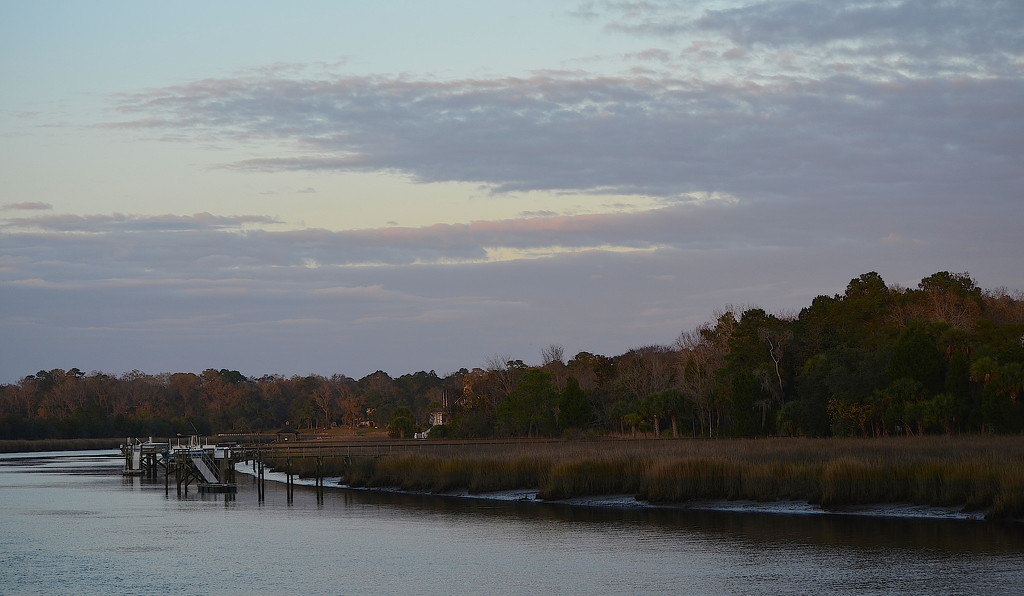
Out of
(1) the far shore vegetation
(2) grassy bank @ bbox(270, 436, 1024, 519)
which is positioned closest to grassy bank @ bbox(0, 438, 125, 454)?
(1) the far shore vegetation

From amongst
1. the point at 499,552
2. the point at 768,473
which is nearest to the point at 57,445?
the point at 768,473

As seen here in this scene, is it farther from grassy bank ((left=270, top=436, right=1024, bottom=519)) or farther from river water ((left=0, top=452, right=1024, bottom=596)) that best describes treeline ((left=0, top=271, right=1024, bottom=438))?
river water ((left=0, top=452, right=1024, bottom=596))

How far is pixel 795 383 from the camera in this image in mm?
71438

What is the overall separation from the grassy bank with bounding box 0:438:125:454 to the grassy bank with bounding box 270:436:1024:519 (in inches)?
3198

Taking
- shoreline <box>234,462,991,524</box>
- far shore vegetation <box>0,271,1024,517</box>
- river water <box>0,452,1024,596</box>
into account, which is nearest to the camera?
river water <box>0,452,1024,596</box>

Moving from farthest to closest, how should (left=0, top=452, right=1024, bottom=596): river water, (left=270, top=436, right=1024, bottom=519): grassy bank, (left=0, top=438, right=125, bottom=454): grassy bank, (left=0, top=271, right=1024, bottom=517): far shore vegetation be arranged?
1. (left=0, top=438, right=125, bottom=454): grassy bank
2. (left=0, top=271, right=1024, bottom=517): far shore vegetation
3. (left=270, top=436, right=1024, bottom=519): grassy bank
4. (left=0, top=452, right=1024, bottom=596): river water

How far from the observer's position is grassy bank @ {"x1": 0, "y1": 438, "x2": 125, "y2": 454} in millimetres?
119900

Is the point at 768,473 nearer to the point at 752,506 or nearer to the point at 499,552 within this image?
the point at 752,506

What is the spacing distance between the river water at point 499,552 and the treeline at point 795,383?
971 inches

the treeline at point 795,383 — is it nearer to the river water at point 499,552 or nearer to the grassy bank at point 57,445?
the grassy bank at point 57,445

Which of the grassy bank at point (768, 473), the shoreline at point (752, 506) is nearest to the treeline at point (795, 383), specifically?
the grassy bank at point (768, 473)

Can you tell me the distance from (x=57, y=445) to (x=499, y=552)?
367 ft

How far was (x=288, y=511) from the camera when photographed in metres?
39.2

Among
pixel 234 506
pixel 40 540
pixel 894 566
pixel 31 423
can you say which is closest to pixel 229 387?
pixel 31 423
